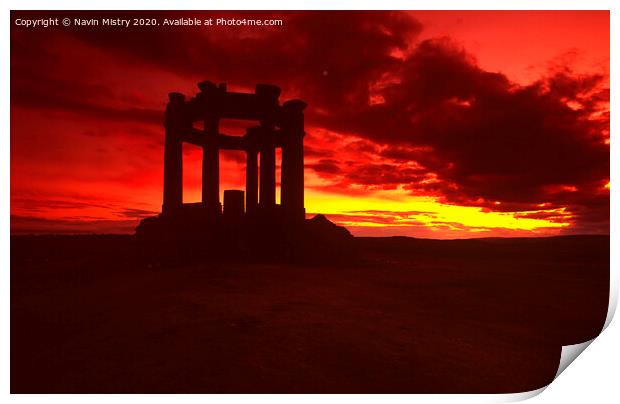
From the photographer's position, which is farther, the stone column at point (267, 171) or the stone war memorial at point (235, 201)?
the stone column at point (267, 171)

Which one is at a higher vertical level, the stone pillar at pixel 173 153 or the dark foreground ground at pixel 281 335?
the stone pillar at pixel 173 153

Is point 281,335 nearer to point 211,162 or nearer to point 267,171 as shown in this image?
point 211,162

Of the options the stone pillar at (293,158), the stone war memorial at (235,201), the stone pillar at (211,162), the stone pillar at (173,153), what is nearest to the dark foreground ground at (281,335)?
the stone war memorial at (235,201)

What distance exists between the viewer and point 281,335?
23.6ft

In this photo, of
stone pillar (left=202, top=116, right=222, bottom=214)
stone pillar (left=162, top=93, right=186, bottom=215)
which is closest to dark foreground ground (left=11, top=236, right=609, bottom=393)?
stone pillar (left=202, top=116, right=222, bottom=214)

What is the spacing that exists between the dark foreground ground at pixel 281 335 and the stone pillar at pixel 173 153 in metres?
7.18

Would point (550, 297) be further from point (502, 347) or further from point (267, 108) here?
point (267, 108)

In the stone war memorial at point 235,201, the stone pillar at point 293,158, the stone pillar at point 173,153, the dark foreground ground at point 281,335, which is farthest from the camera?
the stone pillar at point 293,158

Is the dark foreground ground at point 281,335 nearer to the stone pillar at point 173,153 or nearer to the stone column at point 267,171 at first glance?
the stone pillar at point 173,153

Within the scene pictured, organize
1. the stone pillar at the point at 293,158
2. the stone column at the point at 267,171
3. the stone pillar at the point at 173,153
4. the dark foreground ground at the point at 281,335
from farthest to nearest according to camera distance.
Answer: the stone column at the point at 267,171
the stone pillar at the point at 293,158
the stone pillar at the point at 173,153
the dark foreground ground at the point at 281,335

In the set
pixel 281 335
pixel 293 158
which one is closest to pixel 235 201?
pixel 293 158

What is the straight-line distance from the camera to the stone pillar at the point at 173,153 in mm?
18422

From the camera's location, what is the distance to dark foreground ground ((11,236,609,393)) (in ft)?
20.8
